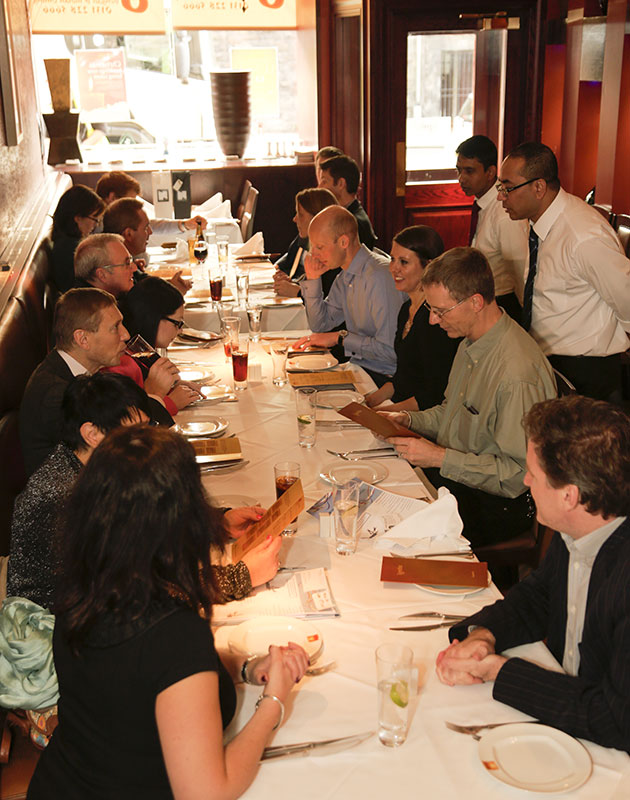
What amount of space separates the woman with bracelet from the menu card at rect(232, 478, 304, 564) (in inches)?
15.7

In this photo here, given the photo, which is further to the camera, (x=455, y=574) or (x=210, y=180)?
(x=210, y=180)

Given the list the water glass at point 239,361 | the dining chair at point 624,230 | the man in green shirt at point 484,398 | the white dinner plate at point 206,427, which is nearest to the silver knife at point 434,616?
the man in green shirt at point 484,398

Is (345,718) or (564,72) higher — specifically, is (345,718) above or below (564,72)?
below

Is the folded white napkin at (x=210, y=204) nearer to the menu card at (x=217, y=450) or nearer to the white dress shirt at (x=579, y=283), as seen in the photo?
the white dress shirt at (x=579, y=283)

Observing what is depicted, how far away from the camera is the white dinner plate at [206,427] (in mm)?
2721

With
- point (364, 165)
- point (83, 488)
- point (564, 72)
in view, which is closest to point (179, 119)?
point (364, 165)

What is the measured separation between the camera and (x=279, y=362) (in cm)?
343

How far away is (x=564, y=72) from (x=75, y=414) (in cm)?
701

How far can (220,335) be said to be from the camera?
13.1ft

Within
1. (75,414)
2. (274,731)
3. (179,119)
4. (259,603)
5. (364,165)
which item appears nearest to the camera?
(274,731)

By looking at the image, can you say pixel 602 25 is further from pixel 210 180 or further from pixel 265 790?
pixel 265 790

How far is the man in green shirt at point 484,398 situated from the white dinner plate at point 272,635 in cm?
93

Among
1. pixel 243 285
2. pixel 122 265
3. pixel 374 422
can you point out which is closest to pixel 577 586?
pixel 374 422

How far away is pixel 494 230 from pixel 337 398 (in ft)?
7.50
